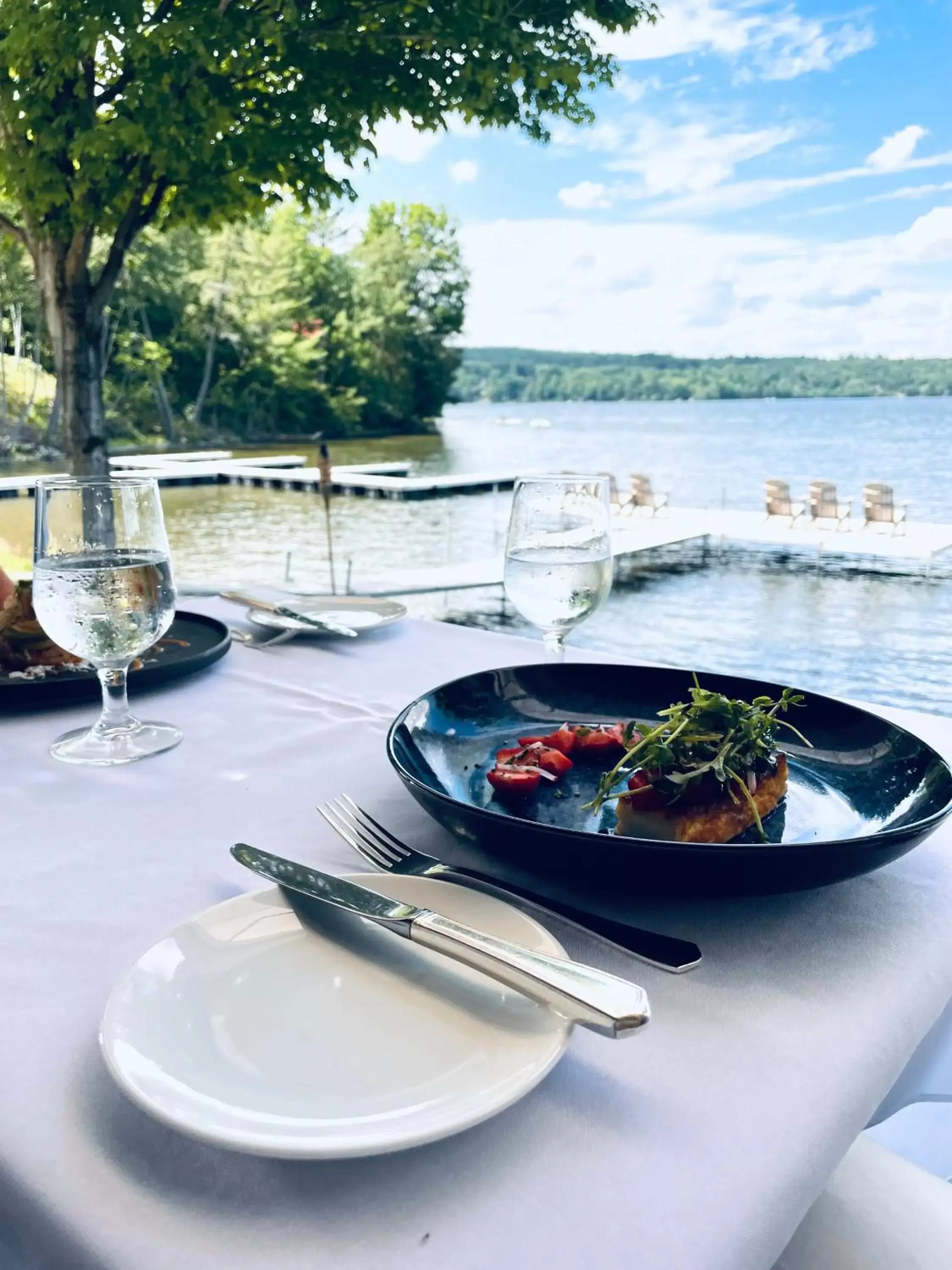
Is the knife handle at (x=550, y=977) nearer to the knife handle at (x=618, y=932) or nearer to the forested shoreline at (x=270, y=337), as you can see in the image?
the knife handle at (x=618, y=932)

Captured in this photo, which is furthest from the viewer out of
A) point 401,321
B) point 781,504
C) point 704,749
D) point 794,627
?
point 401,321

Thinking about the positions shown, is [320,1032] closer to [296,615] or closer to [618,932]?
[618,932]

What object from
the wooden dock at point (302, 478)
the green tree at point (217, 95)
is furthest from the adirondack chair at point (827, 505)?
the green tree at point (217, 95)

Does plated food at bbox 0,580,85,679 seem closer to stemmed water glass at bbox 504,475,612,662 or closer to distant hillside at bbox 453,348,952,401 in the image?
stemmed water glass at bbox 504,475,612,662

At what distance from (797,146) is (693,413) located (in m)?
15.5

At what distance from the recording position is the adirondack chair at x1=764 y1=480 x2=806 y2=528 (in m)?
11.2

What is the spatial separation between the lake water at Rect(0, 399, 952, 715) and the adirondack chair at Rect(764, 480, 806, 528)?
1.97 ft

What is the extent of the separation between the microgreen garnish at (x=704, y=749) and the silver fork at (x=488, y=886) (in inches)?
3.5

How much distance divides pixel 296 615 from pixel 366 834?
61 centimetres

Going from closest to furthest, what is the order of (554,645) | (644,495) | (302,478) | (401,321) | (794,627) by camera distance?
(554,645)
(794,627)
(644,495)
(302,478)
(401,321)

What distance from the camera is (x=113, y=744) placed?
807mm

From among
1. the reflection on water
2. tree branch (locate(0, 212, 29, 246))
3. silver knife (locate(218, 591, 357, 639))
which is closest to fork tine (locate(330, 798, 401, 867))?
silver knife (locate(218, 591, 357, 639))

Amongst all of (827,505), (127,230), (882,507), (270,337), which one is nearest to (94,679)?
(127,230)

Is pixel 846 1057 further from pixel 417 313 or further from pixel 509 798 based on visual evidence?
pixel 417 313
